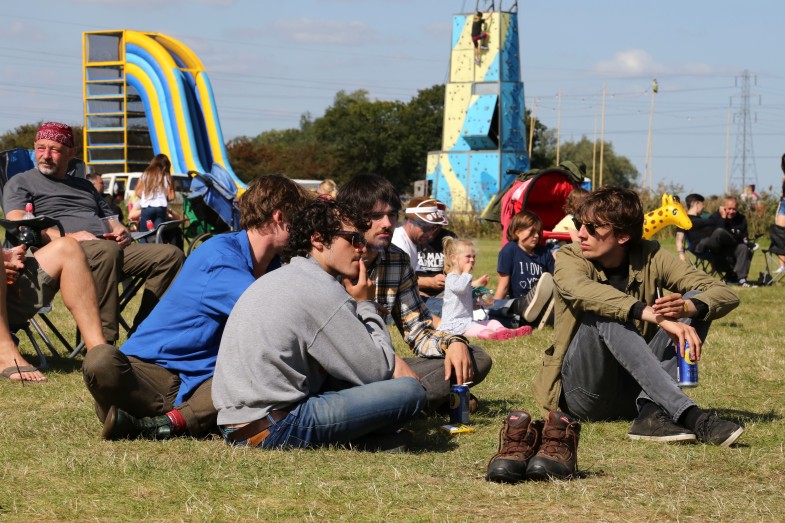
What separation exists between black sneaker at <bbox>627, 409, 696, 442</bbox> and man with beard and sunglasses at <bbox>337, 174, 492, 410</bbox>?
33.0 inches

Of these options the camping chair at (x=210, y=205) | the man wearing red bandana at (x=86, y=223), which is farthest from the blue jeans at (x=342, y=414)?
the camping chair at (x=210, y=205)

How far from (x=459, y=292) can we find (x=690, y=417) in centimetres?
439

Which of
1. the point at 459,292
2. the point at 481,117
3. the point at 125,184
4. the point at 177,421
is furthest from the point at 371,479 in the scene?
the point at 125,184

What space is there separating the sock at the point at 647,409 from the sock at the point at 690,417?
145mm

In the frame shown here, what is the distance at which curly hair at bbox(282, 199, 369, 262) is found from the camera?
14.8ft

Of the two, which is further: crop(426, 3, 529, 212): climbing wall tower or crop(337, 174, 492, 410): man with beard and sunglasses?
crop(426, 3, 529, 212): climbing wall tower

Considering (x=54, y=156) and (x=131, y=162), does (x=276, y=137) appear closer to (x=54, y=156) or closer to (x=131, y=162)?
(x=131, y=162)

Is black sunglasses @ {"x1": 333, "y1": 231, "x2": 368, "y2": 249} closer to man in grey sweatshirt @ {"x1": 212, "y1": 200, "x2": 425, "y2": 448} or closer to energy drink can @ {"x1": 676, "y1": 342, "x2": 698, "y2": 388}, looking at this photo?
man in grey sweatshirt @ {"x1": 212, "y1": 200, "x2": 425, "y2": 448}

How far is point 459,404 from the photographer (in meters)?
5.38

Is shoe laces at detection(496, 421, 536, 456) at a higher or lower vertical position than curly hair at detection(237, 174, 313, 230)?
lower

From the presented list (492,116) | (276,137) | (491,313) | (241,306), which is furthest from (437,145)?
(241,306)

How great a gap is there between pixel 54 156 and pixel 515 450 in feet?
17.0

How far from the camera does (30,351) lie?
848cm

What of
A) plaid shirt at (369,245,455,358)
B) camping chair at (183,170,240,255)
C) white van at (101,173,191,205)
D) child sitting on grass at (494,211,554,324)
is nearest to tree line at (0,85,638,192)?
white van at (101,173,191,205)
